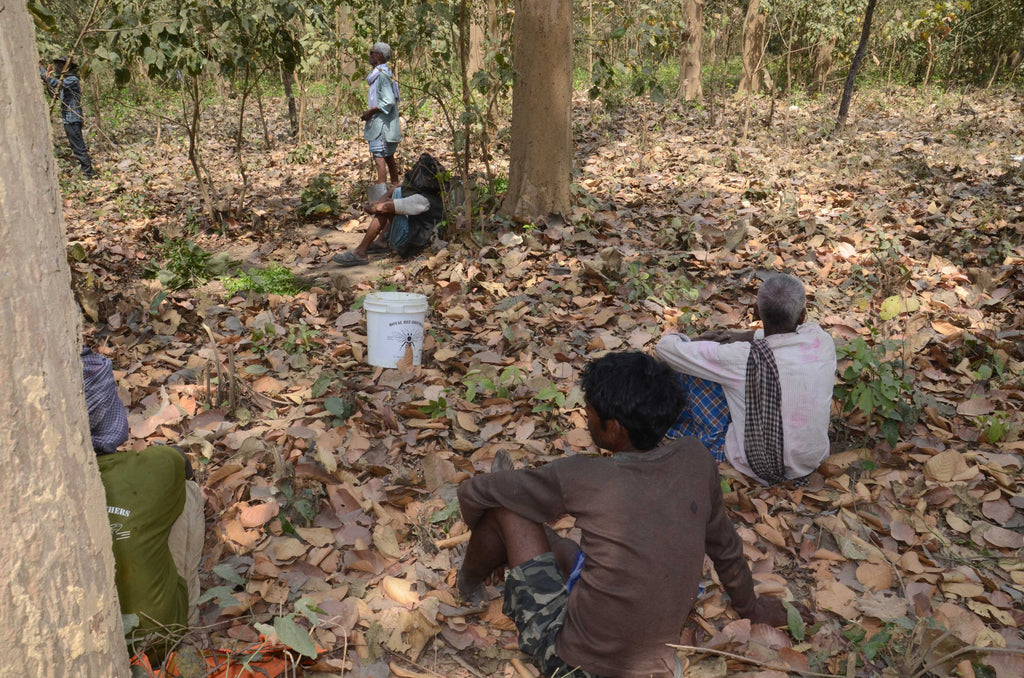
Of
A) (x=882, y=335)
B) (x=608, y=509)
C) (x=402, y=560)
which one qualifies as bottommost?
(x=402, y=560)

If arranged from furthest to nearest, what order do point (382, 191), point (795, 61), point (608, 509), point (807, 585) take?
1. point (795, 61)
2. point (382, 191)
3. point (807, 585)
4. point (608, 509)

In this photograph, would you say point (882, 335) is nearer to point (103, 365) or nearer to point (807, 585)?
point (807, 585)

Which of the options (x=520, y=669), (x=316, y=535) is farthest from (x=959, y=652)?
(x=316, y=535)

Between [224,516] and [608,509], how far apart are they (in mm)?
1691

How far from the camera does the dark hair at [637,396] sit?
201cm

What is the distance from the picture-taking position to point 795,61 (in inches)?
585

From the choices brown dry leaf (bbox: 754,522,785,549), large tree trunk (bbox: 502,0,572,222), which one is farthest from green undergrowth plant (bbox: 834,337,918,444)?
large tree trunk (bbox: 502,0,572,222)

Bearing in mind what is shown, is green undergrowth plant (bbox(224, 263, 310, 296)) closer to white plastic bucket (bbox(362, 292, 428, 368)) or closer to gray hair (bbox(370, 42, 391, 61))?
white plastic bucket (bbox(362, 292, 428, 368))

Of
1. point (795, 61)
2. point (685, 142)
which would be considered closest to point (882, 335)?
point (685, 142)

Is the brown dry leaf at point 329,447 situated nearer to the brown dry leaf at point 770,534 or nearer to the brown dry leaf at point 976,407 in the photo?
the brown dry leaf at point 770,534

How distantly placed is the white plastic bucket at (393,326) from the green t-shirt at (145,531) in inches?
65.9

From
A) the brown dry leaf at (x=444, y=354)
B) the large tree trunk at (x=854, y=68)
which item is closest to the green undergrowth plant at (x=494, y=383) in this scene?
the brown dry leaf at (x=444, y=354)

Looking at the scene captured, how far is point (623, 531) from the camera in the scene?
195cm

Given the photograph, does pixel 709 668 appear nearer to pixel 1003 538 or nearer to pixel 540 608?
pixel 540 608
